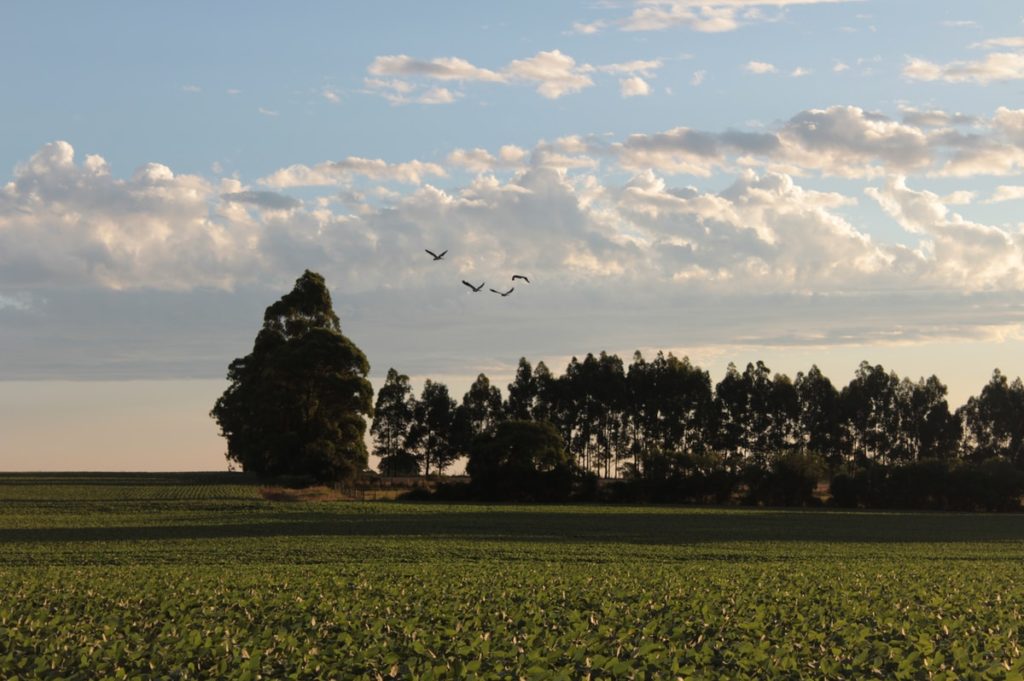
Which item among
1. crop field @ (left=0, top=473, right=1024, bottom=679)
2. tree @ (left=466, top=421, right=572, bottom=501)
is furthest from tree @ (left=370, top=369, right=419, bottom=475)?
crop field @ (left=0, top=473, right=1024, bottom=679)

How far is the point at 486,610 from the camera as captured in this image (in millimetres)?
25406

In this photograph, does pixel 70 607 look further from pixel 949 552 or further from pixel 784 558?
pixel 949 552

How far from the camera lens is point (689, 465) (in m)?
111

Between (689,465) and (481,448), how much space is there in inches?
848

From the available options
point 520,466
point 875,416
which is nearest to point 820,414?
point 875,416

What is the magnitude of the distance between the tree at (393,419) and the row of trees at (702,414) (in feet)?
0.45

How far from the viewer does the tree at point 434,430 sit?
15488 centimetres

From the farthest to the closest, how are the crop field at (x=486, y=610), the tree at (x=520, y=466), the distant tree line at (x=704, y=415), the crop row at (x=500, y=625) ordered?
1. the distant tree line at (x=704, y=415)
2. the tree at (x=520, y=466)
3. the crop field at (x=486, y=610)
4. the crop row at (x=500, y=625)

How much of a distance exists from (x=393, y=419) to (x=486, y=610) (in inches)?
5177

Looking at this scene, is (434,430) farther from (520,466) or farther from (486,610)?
(486,610)

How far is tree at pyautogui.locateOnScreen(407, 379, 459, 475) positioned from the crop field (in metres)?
97.5

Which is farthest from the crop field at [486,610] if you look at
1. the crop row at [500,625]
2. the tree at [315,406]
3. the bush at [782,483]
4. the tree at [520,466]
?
the bush at [782,483]

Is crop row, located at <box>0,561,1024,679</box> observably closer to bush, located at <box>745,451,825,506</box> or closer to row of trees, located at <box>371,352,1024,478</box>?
bush, located at <box>745,451,825,506</box>

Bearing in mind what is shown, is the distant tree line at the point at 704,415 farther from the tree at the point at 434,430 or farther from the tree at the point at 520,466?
the tree at the point at 520,466
